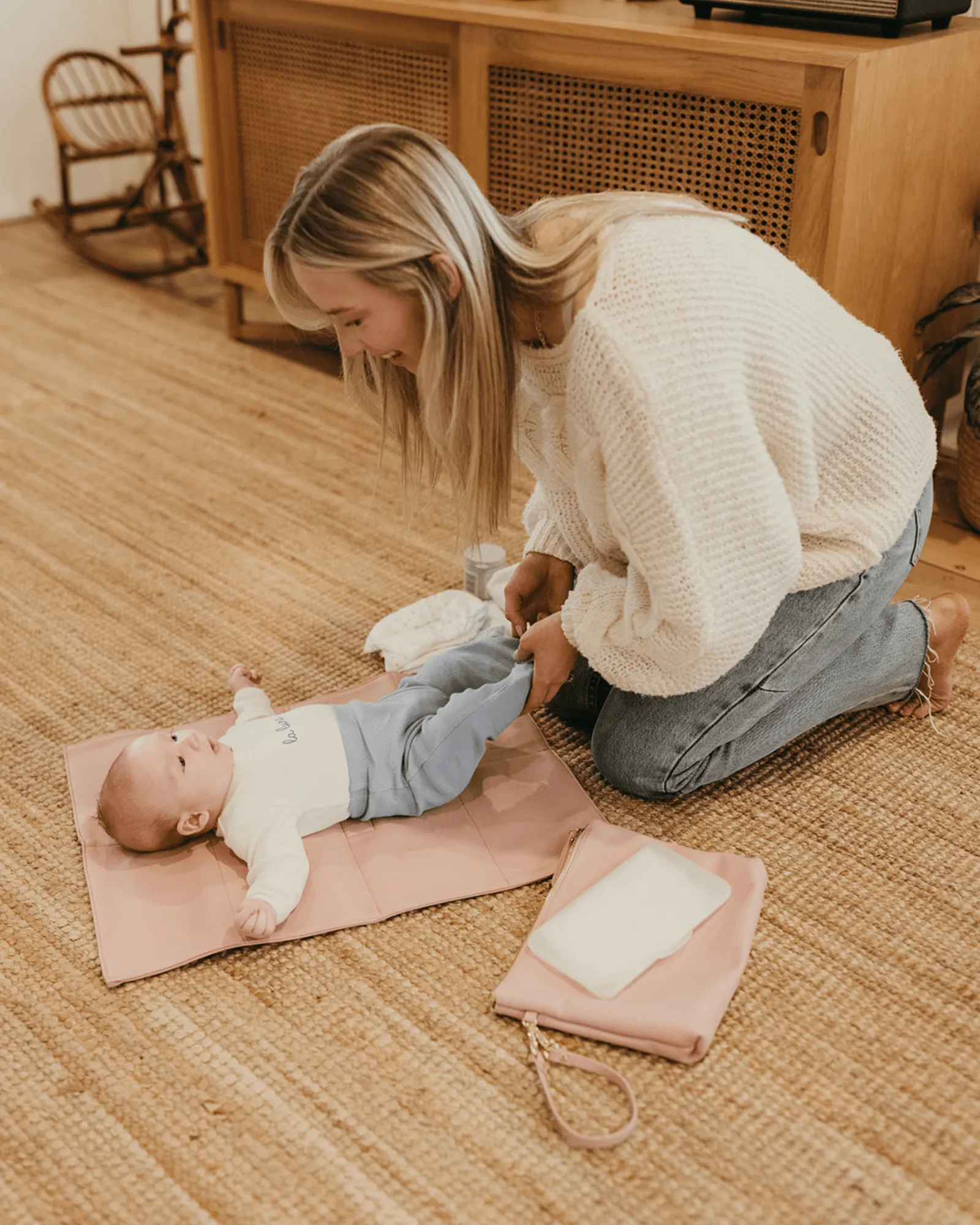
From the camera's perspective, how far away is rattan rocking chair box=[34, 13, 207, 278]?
3.52 meters

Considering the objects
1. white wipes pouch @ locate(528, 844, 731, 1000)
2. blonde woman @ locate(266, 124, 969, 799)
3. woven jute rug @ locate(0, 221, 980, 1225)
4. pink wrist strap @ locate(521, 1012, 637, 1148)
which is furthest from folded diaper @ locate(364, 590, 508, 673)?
pink wrist strap @ locate(521, 1012, 637, 1148)

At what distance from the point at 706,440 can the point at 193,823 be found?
0.69m

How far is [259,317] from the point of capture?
324cm

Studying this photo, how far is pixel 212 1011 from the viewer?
122 cm

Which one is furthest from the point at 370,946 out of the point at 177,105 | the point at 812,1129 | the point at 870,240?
the point at 177,105

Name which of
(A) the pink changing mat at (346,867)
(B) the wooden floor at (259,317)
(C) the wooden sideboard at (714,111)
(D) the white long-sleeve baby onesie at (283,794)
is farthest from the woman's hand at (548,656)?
(C) the wooden sideboard at (714,111)

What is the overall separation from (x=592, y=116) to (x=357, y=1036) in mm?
1586

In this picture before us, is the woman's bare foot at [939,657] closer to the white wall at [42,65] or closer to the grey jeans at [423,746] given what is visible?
the grey jeans at [423,746]

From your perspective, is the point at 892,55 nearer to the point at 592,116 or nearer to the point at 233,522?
the point at 592,116

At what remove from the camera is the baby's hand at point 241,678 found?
1.65 metres

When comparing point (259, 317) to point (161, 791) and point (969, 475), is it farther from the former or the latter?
point (161, 791)

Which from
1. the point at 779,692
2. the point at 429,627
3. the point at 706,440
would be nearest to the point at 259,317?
the point at 429,627

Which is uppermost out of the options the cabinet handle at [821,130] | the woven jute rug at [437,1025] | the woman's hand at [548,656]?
the cabinet handle at [821,130]

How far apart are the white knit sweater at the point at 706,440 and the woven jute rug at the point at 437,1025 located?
11.7 inches
